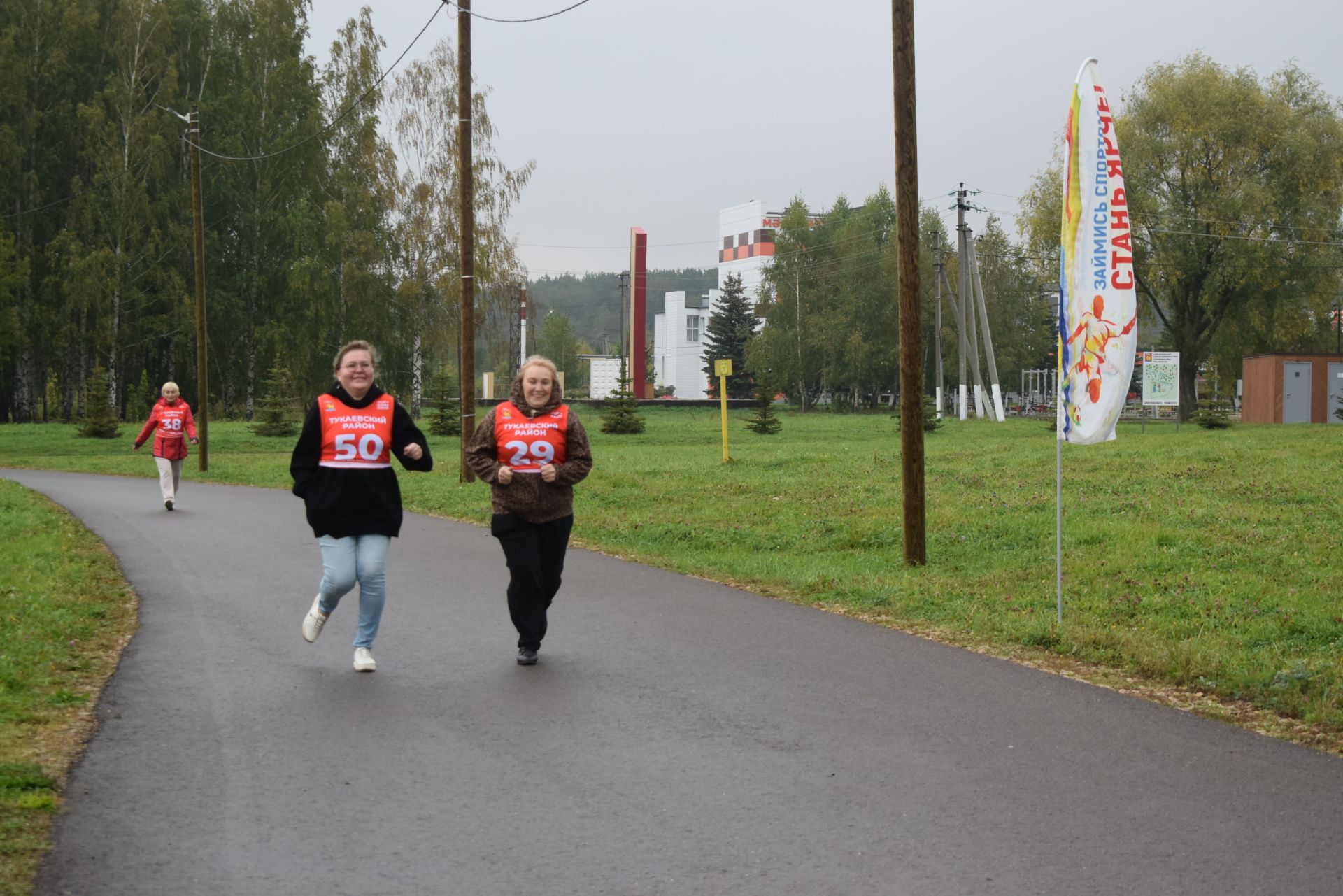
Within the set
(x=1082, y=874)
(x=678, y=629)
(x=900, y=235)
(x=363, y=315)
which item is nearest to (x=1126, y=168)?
(x=363, y=315)

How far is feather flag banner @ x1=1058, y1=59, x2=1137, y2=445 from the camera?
8.61 metres

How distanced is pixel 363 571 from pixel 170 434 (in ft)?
37.9

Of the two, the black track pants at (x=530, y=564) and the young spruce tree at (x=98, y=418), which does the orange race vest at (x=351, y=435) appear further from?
the young spruce tree at (x=98, y=418)

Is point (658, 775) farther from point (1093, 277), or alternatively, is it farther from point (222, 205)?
point (222, 205)

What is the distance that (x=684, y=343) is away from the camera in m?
133

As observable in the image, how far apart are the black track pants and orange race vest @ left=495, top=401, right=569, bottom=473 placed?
32cm

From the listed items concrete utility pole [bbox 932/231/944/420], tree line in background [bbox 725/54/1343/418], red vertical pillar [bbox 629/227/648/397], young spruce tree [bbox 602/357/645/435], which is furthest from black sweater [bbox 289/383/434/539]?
red vertical pillar [bbox 629/227/648/397]

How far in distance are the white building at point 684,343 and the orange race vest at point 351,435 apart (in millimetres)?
123051

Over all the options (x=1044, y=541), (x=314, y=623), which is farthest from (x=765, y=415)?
(x=314, y=623)

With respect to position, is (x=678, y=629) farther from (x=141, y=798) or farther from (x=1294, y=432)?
(x=1294, y=432)

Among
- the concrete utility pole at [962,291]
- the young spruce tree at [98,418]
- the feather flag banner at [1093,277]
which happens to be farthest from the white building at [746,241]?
the feather flag banner at [1093,277]

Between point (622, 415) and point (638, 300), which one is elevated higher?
point (638, 300)

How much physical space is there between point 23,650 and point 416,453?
8.43 feet

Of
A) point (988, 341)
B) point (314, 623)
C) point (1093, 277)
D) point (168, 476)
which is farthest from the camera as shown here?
point (988, 341)
